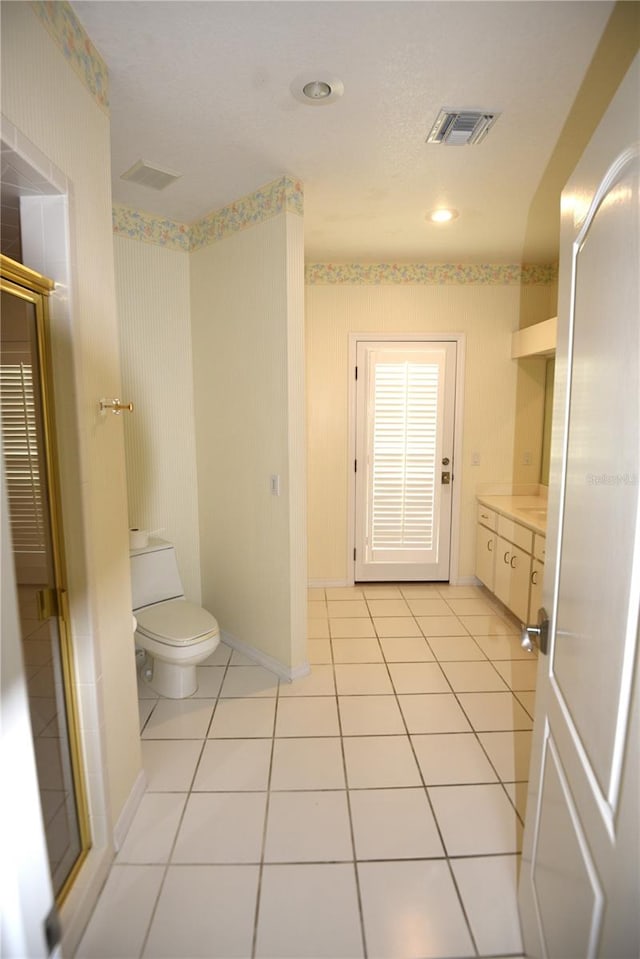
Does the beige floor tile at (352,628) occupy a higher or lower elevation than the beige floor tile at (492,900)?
higher

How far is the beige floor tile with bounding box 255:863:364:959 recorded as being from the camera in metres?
1.37

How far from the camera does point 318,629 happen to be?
3.41 m

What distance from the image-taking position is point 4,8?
1.11 m

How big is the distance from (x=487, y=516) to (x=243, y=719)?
2.45 meters

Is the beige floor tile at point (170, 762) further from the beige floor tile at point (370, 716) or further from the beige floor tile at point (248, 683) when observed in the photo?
the beige floor tile at point (370, 716)

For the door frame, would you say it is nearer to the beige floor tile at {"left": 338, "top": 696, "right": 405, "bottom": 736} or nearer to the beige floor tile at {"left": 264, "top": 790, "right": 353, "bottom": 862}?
the beige floor tile at {"left": 338, "top": 696, "right": 405, "bottom": 736}

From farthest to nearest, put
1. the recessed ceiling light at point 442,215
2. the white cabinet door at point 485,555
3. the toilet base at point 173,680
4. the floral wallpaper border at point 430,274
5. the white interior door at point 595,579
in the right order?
the floral wallpaper border at point 430,274 < the white cabinet door at point 485,555 < the recessed ceiling light at point 442,215 < the toilet base at point 173,680 < the white interior door at point 595,579

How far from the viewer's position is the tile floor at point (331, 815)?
55.7 inches

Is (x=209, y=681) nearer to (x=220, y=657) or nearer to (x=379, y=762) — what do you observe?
(x=220, y=657)

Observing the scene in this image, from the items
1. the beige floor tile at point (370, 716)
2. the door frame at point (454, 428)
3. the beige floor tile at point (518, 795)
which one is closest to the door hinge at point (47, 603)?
the beige floor tile at point (370, 716)

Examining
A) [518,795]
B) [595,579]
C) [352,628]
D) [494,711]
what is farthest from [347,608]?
[595,579]

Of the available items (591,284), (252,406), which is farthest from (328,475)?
(591,284)

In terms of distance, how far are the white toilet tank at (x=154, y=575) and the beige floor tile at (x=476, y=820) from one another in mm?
1722

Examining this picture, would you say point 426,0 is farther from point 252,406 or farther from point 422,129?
point 252,406
